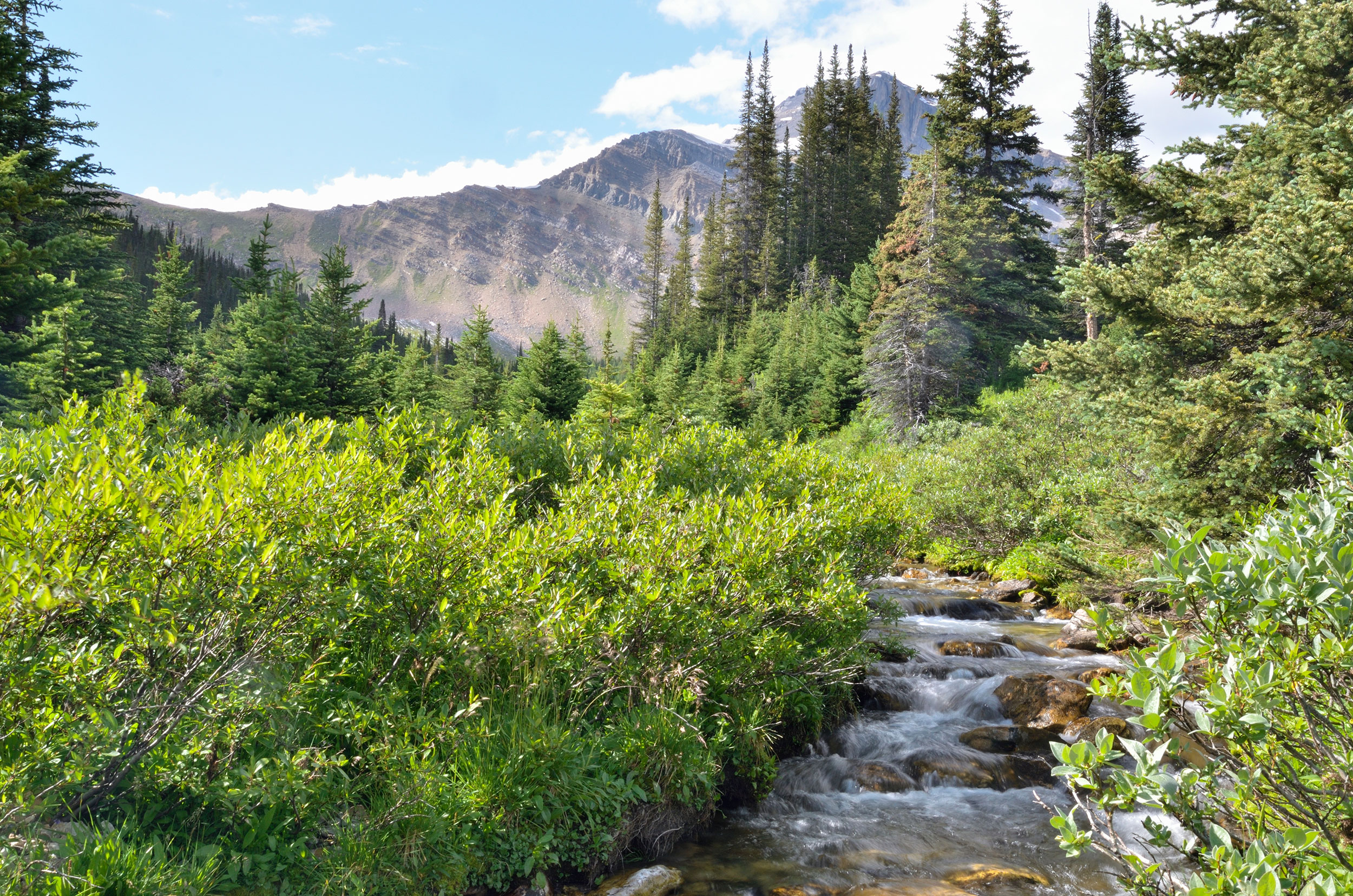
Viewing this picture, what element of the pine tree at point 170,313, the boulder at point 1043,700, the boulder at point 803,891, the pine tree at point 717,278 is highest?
the pine tree at point 717,278

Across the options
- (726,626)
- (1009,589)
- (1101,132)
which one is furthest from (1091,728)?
(1101,132)

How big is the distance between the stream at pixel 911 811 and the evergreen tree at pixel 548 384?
1963cm

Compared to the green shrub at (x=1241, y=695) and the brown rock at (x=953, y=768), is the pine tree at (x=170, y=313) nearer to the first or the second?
the brown rock at (x=953, y=768)

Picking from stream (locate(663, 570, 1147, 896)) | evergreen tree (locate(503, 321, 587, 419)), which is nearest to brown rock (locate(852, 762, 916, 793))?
stream (locate(663, 570, 1147, 896))

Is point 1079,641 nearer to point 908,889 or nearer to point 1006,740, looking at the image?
point 1006,740

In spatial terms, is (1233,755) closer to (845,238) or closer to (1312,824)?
(1312,824)

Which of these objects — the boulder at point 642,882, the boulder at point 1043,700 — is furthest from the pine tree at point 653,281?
the boulder at point 642,882

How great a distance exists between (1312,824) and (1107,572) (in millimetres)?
8401

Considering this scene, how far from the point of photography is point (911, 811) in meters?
7.86

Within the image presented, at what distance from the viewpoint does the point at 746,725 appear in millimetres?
7465

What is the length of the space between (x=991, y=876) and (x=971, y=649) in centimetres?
628

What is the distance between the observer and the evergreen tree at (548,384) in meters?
28.8

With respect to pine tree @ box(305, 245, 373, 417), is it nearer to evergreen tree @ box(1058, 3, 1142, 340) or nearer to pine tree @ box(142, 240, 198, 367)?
pine tree @ box(142, 240, 198, 367)

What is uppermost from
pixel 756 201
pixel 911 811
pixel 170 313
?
pixel 756 201
